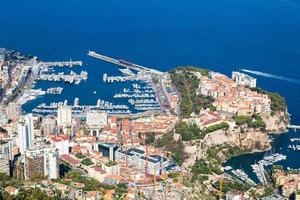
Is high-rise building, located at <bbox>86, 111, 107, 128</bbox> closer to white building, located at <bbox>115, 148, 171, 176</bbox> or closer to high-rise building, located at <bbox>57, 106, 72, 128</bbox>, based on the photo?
high-rise building, located at <bbox>57, 106, 72, 128</bbox>

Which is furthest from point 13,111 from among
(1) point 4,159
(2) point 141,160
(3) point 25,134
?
(2) point 141,160

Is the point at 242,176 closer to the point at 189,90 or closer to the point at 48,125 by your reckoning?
the point at 48,125

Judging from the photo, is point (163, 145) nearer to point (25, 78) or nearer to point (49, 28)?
point (25, 78)

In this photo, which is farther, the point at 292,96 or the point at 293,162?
the point at 292,96

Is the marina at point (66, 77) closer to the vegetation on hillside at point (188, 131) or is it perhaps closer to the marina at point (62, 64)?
the marina at point (62, 64)

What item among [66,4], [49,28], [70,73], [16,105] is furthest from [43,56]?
[66,4]

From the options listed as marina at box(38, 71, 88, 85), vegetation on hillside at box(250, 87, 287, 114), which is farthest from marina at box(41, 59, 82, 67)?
vegetation on hillside at box(250, 87, 287, 114)
